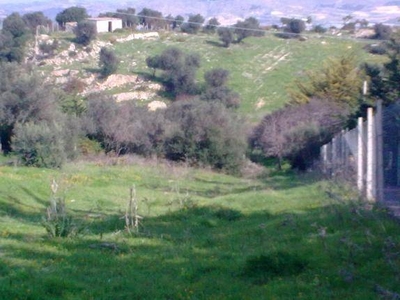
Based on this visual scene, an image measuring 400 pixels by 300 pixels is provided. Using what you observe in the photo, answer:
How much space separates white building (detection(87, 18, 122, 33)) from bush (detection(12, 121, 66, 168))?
4134 cm

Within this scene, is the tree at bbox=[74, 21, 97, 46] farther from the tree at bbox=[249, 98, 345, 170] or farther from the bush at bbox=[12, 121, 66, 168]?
the bush at bbox=[12, 121, 66, 168]

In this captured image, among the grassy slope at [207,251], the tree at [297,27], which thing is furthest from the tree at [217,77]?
the grassy slope at [207,251]

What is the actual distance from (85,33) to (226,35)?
1285cm

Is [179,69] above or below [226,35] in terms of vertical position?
below

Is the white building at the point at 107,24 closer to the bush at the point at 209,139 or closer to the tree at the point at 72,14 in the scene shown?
the tree at the point at 72,14

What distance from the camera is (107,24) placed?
77562mm

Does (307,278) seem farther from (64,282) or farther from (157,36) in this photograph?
(157,36)

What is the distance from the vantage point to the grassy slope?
8.60 m

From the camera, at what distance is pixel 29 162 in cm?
3488

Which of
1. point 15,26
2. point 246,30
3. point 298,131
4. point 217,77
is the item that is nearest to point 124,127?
point 298,131

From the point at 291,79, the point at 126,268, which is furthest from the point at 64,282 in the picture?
the point at 291,79

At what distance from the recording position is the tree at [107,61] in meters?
62.1

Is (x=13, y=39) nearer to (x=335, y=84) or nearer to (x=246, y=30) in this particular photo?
(x=246, y=30)

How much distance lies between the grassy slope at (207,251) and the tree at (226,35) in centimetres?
4882
